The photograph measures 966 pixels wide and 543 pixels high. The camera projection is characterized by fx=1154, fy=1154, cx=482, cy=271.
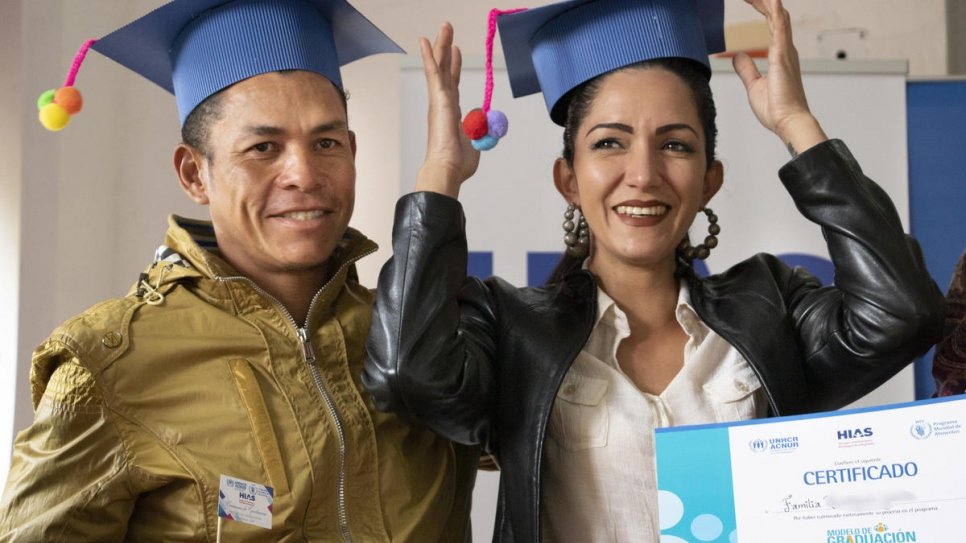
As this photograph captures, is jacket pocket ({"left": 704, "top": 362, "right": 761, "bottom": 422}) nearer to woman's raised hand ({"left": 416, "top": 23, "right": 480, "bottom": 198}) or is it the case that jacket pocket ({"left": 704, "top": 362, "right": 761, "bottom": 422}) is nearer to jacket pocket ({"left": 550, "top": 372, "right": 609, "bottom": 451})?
jacket pocket ({"left": 550, "top": 372, "right": 609, "bottom": 451})

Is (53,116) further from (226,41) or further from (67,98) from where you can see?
(226,41)

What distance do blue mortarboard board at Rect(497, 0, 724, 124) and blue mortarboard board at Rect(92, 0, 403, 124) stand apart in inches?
13.0

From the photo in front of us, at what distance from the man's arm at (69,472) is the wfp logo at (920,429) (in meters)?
1.10

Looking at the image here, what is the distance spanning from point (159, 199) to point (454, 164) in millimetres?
2538

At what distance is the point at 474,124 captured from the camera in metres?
1.93

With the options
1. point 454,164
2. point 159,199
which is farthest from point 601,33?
point 159,199

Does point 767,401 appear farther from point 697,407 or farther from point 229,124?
point 229,124

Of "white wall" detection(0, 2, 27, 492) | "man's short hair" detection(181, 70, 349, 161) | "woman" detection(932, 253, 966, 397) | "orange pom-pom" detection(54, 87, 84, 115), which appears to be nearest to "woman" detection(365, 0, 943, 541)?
"woman" detection(932, 253, 966, 397)

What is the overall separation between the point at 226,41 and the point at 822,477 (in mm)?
1205

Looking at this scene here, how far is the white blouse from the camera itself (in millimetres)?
1771

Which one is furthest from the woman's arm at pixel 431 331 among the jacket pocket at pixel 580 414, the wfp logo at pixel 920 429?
the wfp logo at pixel 920 429

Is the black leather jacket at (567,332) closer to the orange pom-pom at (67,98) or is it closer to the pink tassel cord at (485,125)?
the pink tassel cord at (485,125)

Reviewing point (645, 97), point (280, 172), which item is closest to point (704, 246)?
point (645, 97)

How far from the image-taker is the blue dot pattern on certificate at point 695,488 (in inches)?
61.6
